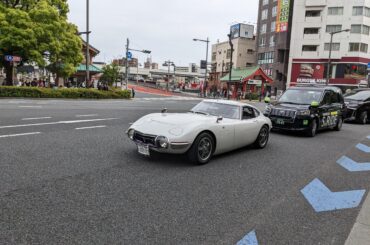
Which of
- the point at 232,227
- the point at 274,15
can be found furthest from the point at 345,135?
the point at 274,15

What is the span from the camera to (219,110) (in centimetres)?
738

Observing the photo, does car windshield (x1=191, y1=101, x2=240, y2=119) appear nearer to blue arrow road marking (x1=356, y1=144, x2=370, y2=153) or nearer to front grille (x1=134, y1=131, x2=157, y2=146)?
front grille (x1=134, y1=131, x2=157, y2=146)

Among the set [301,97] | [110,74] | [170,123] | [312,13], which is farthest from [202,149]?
[312,13]

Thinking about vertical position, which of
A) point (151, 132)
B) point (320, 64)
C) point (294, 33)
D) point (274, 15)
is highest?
point (274, 15)

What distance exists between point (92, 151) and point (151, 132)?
1669 millimetres

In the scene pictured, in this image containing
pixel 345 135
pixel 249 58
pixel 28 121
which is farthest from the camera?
pixel 249 58

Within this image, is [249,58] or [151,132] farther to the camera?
[249,58]

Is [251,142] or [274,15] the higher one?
[274,15]

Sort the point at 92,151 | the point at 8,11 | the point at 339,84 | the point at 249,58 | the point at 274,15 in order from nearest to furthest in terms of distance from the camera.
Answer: the point at 92,151 < the point at 8,11 < the point at 339,84 < the point at 274,15 < the point at 249,58

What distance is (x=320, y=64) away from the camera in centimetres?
5544

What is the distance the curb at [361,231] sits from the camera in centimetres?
338

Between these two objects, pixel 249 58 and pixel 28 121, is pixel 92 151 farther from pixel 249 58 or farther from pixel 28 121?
pixel 249 58

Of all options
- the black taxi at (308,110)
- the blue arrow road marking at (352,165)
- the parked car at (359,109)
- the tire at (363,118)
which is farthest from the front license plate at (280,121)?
the tire at (363,118)

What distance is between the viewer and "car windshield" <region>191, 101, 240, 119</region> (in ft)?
23.9
